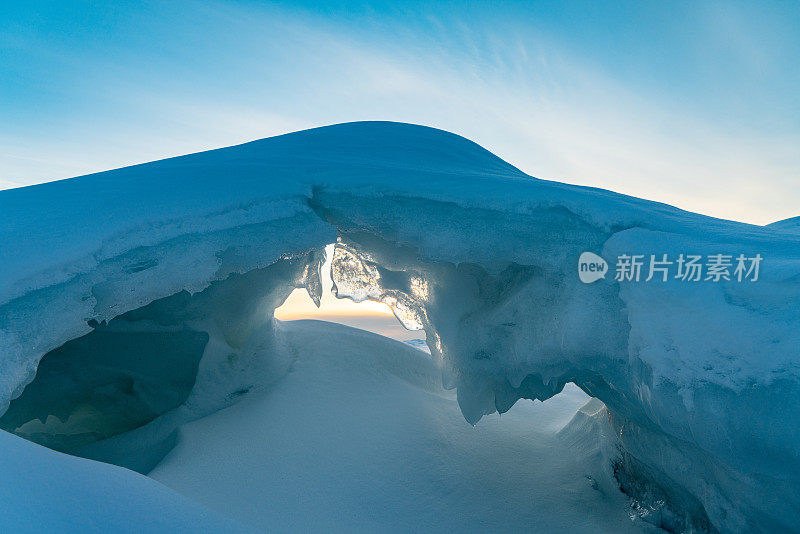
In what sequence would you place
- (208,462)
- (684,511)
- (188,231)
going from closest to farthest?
1. (188,231)
2. (684,511)
3. (208,462)

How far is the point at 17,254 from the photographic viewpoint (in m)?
2.01

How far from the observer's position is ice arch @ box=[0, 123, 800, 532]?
167cm

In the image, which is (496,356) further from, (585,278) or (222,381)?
(222,381)

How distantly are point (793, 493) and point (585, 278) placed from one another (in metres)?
1.09

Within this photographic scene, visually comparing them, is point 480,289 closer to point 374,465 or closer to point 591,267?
point 591,267

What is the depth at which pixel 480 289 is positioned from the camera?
2.73m

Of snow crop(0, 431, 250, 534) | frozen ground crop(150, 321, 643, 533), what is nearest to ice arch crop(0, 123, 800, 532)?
frozen ground crop(150, 321, 643, 533)

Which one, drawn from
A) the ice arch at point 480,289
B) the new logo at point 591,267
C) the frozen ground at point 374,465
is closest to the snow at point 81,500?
the ice arch at point 480,289

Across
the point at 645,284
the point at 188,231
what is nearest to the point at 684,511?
the point at 645,284

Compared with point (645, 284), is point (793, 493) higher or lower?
lower

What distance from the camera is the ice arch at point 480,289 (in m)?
1.67

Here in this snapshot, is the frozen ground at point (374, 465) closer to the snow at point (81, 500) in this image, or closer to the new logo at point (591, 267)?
the snow at point (81, 500)

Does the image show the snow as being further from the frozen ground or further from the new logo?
the new logo

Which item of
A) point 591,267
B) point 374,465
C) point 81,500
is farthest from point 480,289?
point 81,500
